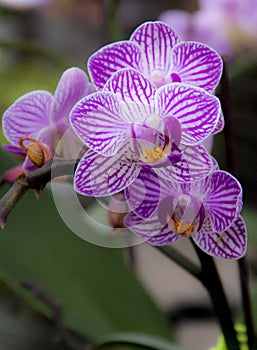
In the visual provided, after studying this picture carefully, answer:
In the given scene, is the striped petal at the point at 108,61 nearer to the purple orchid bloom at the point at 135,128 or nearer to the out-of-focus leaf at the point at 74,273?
the purple orchid bloom at the point at 135,128

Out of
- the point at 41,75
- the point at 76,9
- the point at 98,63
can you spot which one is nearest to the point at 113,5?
the point at 98,63

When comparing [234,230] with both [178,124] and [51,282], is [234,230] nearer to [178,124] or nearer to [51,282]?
[178,124]

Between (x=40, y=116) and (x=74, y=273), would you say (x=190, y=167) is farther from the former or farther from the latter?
(x=74, y=273)

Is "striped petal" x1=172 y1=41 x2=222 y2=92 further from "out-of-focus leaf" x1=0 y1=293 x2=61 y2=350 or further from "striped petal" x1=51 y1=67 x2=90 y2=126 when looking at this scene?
"out-of-focus leaf" x1=0 y1=293 x2=61 y2=350

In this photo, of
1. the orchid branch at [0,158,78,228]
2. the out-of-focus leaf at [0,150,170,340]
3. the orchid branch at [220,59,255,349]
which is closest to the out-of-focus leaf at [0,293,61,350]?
the out-of-focus leaf at [0,150,170,340]

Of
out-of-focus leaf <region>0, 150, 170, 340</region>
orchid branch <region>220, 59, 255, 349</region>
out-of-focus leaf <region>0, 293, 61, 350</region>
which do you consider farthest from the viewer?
out-of-focus leaf <region>0, 293, 61, 350</region>

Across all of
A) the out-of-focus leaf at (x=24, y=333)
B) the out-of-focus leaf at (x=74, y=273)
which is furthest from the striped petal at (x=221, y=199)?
the out-of-focus leaf at (x=24, y=333)

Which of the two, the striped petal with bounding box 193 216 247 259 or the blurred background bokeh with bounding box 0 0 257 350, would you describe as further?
the blurred background bokeh with bounding box 0 0 257 350
